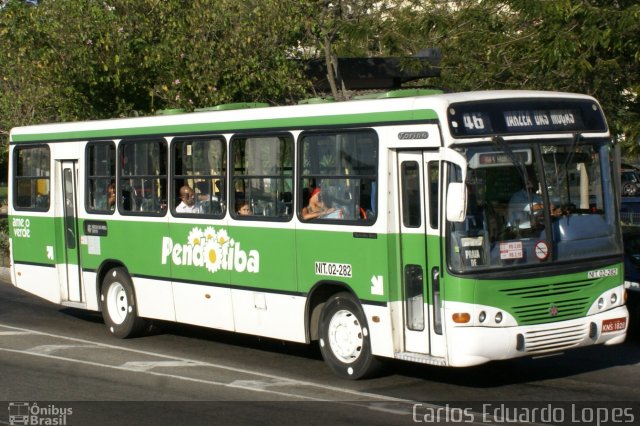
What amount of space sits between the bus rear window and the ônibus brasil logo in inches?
128

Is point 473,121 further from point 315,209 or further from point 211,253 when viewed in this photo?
point 211,253

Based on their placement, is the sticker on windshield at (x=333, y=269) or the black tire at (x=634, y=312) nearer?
the sticker on windshield at (x=333, y=269)

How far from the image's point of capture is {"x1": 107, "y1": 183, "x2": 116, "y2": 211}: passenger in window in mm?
15164

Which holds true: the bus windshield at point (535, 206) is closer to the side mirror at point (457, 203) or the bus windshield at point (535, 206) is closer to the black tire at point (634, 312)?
the side mirror at point (457, 203)

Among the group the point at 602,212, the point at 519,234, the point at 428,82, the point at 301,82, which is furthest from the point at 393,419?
the point at 428,82

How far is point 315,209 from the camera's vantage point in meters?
11.9

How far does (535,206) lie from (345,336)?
2475 millimetres

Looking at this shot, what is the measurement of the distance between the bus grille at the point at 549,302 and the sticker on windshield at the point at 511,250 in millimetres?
305

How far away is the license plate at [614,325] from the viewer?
35.9 ft

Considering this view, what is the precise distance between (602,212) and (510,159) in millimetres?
1282

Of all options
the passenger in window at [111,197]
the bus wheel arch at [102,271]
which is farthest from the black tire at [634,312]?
the passenger in window at [111,197]

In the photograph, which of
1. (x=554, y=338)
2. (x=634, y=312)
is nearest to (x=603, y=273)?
(x=554, y=338)

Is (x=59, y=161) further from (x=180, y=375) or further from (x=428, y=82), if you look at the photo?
(x=428, y=82)

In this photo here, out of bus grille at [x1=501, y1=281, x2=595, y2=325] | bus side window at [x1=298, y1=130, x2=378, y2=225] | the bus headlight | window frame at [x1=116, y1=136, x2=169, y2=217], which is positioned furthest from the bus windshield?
window frame at [x1=116, y1=136, x2=169, y2=217]
